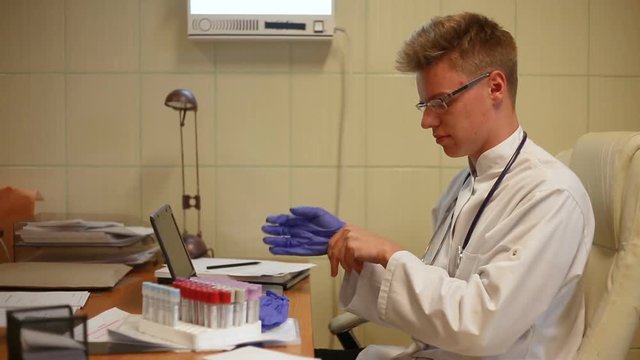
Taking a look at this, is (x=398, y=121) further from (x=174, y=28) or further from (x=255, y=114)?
(x=174, y=28)

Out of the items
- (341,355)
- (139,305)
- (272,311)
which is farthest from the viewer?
(341,355)

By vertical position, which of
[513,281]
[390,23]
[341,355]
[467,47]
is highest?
[390,23]

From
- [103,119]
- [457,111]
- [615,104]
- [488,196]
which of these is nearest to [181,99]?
[103,119]

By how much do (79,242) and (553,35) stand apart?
1703 mm

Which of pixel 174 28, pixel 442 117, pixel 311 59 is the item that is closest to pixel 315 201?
pixel 311 59

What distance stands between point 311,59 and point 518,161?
3.43ft

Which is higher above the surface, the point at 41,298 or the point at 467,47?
the point at 467,47

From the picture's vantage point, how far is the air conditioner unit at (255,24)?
218 centimetres

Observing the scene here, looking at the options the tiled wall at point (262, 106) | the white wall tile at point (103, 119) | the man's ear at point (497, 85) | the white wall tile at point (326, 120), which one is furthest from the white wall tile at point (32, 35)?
the man's ear at point (497, 85)

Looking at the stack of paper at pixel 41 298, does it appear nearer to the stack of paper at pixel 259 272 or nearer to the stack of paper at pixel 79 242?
the stack of paper at pixel 259 272

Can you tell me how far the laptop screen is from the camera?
1475 mm

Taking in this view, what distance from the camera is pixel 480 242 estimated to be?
1.34 m

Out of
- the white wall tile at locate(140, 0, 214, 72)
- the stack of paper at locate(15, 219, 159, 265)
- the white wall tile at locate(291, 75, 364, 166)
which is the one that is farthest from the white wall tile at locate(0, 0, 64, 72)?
the white wall tile at locate(291, 75, 364, 166)

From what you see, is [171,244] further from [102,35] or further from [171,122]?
[102,35]
